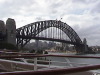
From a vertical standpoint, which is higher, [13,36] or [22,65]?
[13,36]

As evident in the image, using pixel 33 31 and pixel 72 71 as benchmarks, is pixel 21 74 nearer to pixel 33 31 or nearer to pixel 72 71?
pixel 72 71

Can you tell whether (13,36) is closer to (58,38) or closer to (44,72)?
(58,38)

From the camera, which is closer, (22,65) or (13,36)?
(22,65)

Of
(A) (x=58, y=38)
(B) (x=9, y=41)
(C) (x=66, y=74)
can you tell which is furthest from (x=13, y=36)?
(C) (x=66, y=74)

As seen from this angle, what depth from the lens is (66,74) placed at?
5.69 feet

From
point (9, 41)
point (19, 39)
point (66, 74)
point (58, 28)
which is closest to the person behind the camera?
point (66, 74)

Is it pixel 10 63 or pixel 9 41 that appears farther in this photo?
pixel 9 41

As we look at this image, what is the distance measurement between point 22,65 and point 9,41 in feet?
195

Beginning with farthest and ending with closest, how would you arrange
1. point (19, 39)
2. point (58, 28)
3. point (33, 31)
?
1. point (58, 28)
2. point (33, 31)
3. point (19, 39)

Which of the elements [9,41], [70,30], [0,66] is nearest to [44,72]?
[0,66]

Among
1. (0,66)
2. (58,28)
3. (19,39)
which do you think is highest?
(58,28)

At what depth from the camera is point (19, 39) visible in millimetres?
69938

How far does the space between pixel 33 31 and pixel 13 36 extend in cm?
1421

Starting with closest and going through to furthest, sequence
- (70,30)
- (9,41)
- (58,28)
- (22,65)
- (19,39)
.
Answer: (22,65) → (9,41) → (19,39) → (58,28) → (70,30)
